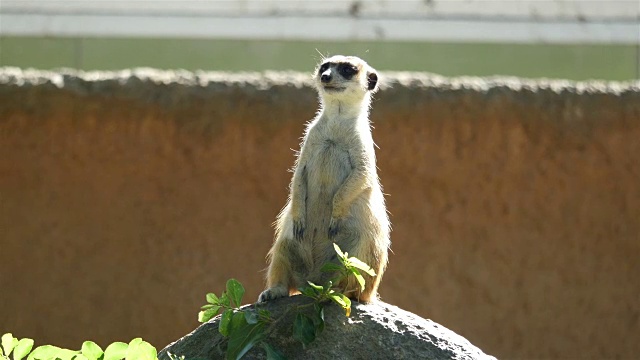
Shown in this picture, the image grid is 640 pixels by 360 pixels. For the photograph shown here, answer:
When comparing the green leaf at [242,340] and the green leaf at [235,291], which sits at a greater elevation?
the green leaf at [235,291]

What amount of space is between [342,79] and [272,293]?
38.9 inches

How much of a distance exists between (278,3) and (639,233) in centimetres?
363

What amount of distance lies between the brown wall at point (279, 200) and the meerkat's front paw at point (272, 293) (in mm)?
2953

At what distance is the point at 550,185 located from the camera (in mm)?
7422

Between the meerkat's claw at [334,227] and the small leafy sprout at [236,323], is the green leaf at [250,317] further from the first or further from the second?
the meerkat's claw at [334,227]

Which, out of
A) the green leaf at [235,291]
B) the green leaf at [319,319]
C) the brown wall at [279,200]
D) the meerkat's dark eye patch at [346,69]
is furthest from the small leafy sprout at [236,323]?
the brown wall at [279,200]

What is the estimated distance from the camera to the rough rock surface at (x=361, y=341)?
3.85 meters

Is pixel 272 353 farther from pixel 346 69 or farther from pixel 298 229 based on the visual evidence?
pixel 346 69

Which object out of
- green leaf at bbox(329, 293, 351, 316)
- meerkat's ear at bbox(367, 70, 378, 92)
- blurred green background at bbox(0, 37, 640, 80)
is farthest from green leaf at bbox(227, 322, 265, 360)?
blurred green background at bbox(0, 37, 640, 80)

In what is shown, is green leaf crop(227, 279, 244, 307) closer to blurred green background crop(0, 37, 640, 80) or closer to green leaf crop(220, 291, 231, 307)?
green leaf crop(220, 291, 231, 307)

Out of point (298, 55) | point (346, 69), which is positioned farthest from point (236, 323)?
point (298, 55)

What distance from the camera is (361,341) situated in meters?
3.89

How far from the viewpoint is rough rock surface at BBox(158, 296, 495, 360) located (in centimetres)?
385

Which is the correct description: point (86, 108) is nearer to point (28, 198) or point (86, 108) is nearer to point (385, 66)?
point (28, 198)
